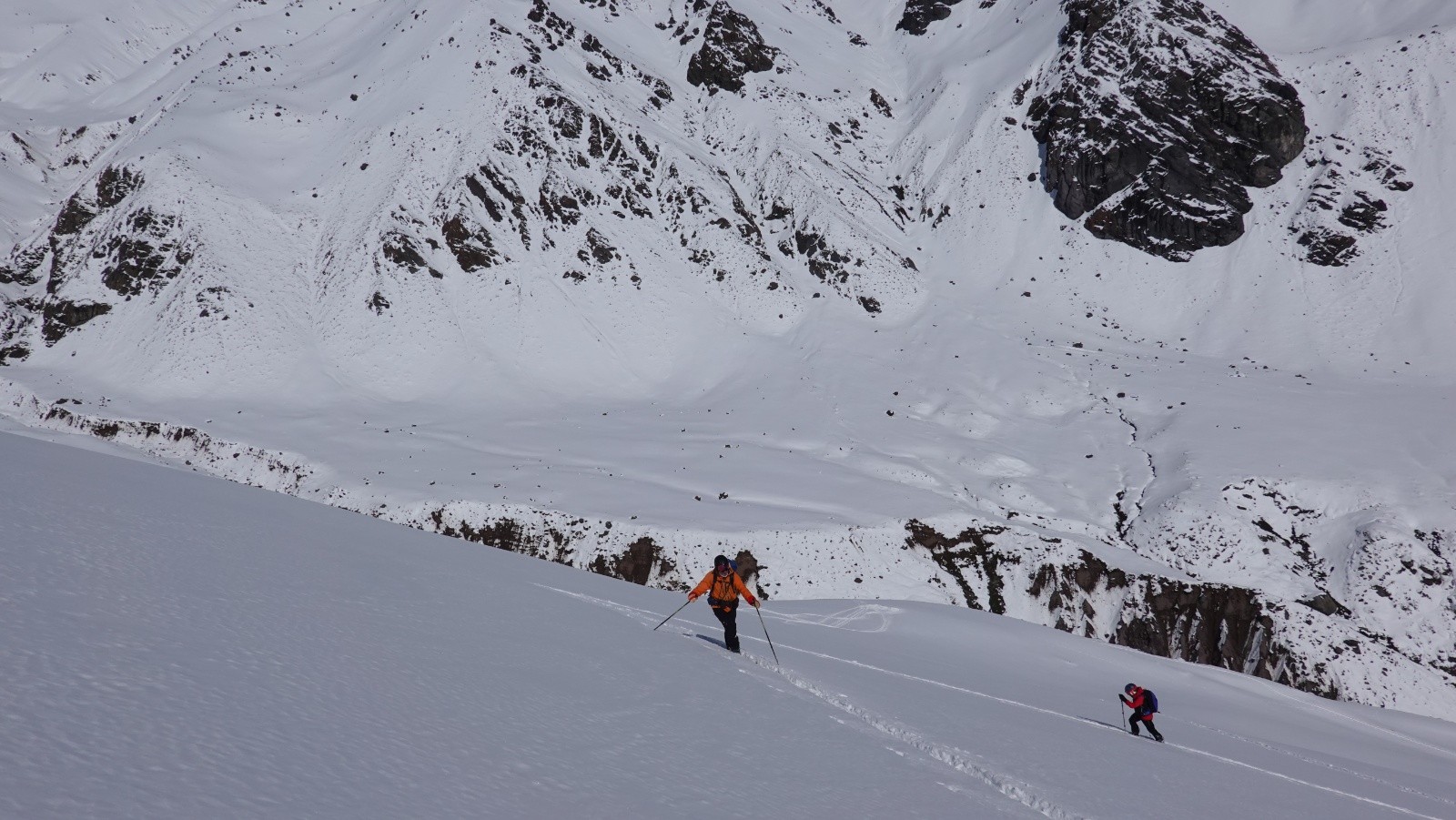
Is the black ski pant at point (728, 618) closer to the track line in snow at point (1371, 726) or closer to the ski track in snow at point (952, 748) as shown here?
the ski track in snow at point (952, 748)

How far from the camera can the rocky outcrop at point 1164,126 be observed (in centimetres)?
6234

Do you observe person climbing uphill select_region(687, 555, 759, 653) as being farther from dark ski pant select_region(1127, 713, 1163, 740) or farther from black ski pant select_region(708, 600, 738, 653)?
dark ski pant select_region(1127, 713, 1163, 740)

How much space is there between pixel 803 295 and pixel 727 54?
3595 centimetres

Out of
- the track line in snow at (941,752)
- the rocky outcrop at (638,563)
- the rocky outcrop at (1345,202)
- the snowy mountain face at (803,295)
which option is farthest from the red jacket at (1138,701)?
the rocky outcrop at (1345,202)

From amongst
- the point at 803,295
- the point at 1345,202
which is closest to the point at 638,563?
the point at 803,295

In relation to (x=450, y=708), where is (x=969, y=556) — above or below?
above

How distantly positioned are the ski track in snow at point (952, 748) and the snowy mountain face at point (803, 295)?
14877 mm

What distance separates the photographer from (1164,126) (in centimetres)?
6519

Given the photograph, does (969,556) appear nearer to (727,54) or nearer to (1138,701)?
(1138,701)

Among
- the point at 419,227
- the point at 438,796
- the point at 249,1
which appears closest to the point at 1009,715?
the point at 438,796

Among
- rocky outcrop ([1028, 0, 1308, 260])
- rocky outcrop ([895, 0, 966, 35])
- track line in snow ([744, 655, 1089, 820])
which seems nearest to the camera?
track line in snow ([744, 655, 1089, 820])

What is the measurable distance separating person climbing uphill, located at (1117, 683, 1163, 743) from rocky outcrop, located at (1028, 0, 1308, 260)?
197ft

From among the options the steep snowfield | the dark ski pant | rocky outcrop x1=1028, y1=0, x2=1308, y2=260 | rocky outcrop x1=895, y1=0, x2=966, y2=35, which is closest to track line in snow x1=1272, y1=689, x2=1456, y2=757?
the steep snowfield

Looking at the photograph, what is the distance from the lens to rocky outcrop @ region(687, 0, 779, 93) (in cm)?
7825
